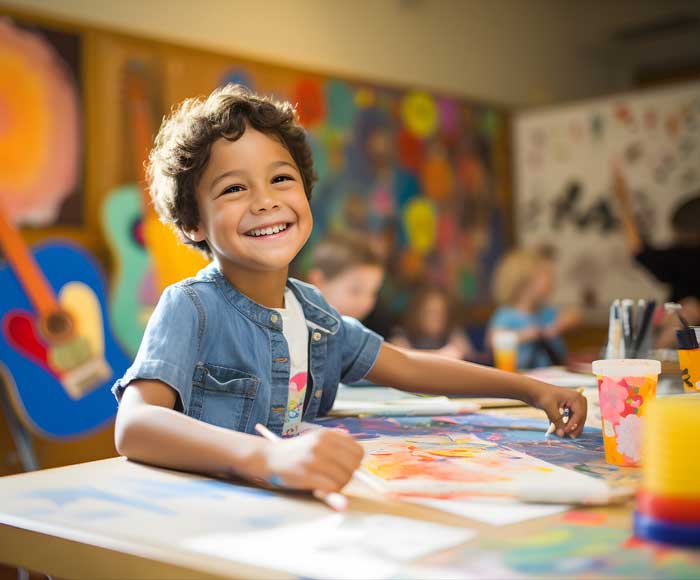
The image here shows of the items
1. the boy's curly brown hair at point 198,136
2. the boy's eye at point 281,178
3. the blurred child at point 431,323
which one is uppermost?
the boy's curly brown hair at point 198,136

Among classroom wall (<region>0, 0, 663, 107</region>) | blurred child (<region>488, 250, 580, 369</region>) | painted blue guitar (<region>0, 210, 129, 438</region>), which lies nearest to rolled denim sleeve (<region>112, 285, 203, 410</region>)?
painted blue guitar (<region>0, 210, 129, 438</region>)

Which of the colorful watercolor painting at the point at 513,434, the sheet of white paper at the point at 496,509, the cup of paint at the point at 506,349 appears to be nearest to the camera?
the sheet of white paper at the point at 496,509

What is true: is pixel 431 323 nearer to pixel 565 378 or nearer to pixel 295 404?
pixel 565 378

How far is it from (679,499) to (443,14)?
411cm

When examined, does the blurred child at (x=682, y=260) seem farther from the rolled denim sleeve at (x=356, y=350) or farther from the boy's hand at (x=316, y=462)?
the boy's hand at (x=316, y=462)

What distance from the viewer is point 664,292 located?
13.7 ft

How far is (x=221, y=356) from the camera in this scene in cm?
103

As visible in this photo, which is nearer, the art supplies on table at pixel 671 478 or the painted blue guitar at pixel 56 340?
the art supplies on table at pixel 671 478

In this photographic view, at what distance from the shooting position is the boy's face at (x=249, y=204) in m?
A: 1.07

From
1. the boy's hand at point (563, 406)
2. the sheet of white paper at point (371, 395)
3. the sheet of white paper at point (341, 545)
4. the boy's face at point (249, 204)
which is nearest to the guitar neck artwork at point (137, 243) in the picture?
the sheet of white paper at point (371, 395)

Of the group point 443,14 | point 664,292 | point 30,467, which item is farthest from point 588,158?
point 30,467

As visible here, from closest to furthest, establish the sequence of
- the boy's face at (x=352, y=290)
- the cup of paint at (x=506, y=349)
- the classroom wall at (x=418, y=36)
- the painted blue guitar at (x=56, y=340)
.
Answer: the cup of paint at (x=506, y=349), the boy's face at (x=352, y=290), the painted blue guitar at (x=56, y=340), the classroom wall at (x=418, y=36)

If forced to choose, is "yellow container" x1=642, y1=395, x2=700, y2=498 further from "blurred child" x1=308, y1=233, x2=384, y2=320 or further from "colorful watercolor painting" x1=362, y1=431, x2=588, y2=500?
"blurred child" x1=308, y1=233, x2=384, y2=320

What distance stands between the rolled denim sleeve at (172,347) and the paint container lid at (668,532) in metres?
0.51
